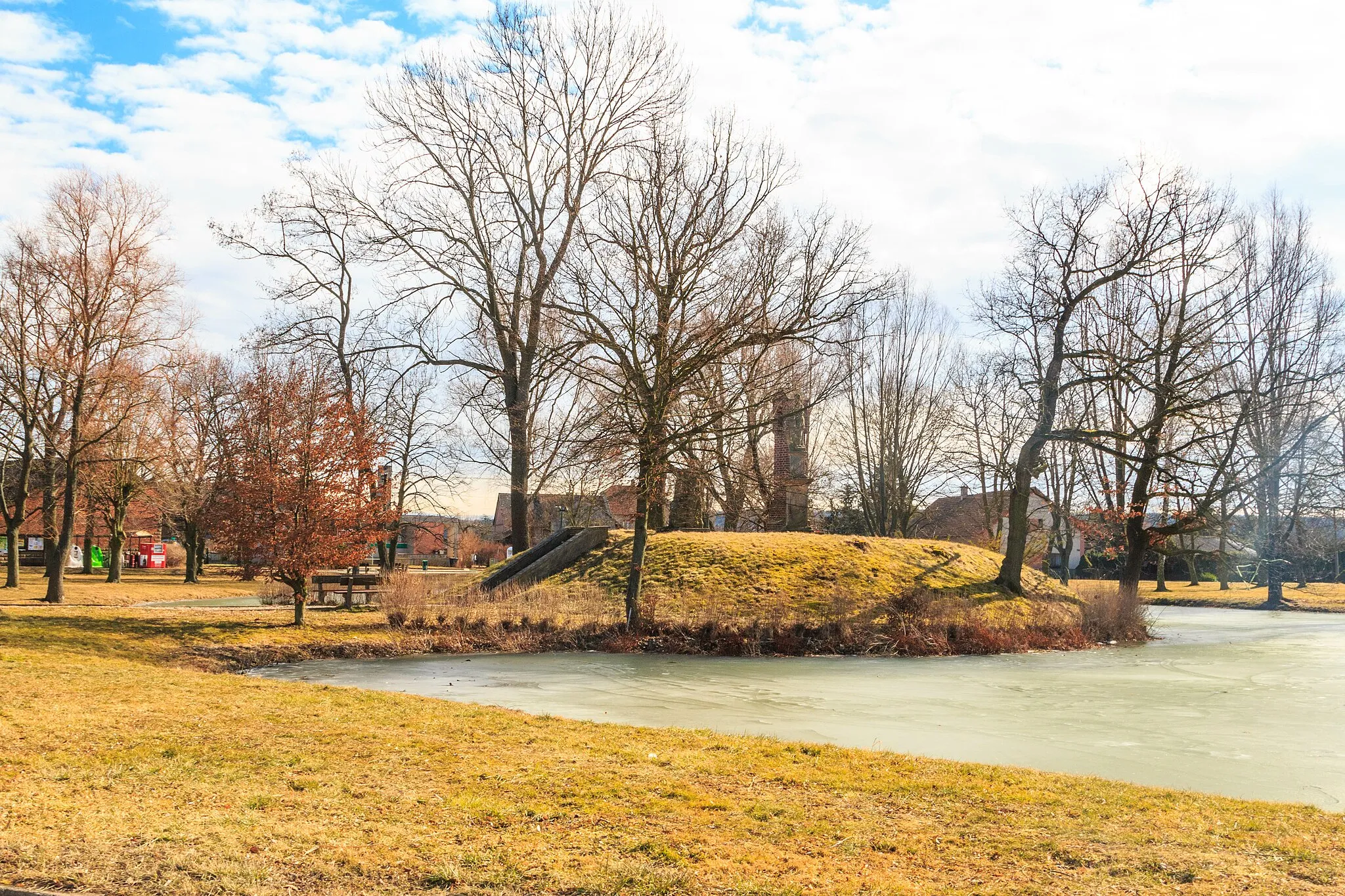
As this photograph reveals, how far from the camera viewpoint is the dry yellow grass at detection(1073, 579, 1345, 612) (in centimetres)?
3938

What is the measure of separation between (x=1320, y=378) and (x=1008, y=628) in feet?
34.0

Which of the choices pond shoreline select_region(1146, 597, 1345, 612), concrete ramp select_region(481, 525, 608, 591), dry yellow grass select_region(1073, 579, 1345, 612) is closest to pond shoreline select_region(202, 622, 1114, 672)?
concrete ramp select_region(481, 525, 608, 591)

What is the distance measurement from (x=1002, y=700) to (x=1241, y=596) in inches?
1419

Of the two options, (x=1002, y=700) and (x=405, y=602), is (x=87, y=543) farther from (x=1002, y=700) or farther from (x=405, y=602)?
(x=1002, y=700)

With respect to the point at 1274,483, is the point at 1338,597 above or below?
below

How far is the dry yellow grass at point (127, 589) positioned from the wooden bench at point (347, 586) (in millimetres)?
2454

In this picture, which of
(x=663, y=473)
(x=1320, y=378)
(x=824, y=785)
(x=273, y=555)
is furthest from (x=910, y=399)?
(x=824, y=785)

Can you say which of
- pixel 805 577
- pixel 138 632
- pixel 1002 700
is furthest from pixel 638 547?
pixel 138 632

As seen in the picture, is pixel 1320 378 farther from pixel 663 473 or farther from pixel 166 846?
pixel 166 846

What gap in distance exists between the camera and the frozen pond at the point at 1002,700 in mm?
10375

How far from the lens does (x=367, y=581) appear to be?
28312 mm

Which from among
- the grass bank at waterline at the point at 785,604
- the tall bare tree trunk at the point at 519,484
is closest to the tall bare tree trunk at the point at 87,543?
the tall bare tree trunk at the point at 519,484

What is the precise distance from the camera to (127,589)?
3350cm

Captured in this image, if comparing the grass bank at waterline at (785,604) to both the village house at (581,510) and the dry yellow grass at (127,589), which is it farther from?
the dry yellow grass at (127,589)
